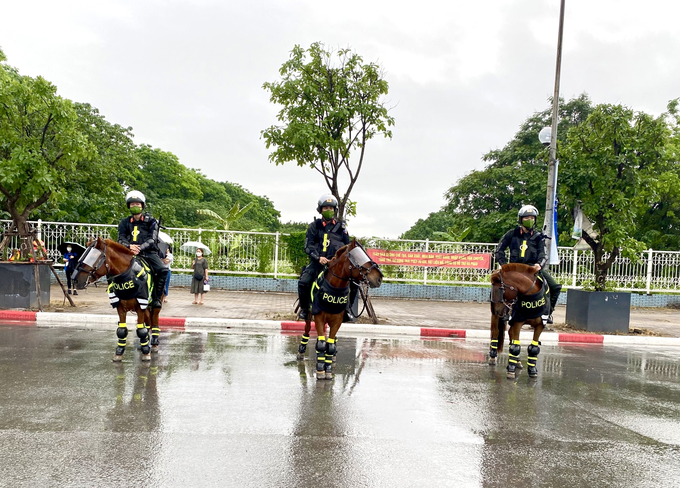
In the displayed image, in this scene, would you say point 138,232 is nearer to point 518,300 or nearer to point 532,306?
point 518,300

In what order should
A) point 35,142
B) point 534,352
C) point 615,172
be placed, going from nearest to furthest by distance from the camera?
point 534,352, point 35,142, point 615,172

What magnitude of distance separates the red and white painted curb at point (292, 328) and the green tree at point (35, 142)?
2.42 metres

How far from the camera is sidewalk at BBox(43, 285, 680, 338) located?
38.4 feet

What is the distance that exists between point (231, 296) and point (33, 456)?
12.2 m

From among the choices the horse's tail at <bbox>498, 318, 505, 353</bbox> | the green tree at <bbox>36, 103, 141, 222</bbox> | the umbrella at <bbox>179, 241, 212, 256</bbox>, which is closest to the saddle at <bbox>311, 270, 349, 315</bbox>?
the horse's tail at <bbox>498, 318, 505, 353</bbox>

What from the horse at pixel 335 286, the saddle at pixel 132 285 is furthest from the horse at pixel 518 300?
the saddle at pixel 132 285

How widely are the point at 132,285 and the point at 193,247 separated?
10836 mm

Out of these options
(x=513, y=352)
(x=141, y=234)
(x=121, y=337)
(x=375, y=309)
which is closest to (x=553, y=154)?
(x=375, y=309)

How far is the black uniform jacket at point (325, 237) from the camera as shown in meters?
7.14

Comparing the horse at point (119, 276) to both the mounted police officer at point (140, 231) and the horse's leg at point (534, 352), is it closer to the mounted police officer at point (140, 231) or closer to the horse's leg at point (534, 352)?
the mounted police officer at point (140, 231)

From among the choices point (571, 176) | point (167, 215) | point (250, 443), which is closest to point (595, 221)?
point (571, 176)

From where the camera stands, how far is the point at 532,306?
683 centimetres

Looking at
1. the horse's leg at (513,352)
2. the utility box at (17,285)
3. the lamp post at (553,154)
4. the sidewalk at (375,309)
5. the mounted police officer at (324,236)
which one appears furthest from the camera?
the lamp post at (553,154)

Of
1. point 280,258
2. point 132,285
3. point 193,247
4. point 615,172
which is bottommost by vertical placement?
point 132,285
